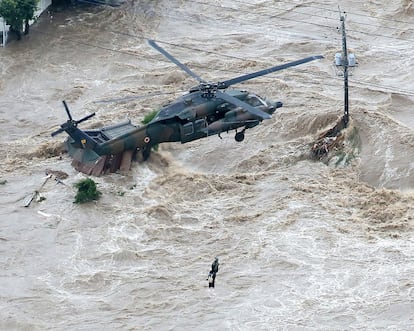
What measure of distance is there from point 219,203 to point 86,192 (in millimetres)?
4925

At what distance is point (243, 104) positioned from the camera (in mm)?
29000

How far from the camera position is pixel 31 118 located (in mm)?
38750

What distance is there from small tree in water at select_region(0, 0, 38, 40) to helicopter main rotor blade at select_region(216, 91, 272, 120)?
58.5ft

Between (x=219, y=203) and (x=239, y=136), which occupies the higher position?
(x=239, y=136)

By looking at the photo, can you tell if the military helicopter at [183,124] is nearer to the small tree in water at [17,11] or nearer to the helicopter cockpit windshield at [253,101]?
the helicopter cockpit windshield at [253,101]

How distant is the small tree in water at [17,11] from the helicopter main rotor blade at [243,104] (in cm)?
1783

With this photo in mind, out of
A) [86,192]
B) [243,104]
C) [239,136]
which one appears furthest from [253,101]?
[86,192]

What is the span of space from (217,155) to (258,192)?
365 centimetres

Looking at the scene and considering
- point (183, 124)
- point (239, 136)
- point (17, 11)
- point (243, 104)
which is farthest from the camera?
point (17, 11)

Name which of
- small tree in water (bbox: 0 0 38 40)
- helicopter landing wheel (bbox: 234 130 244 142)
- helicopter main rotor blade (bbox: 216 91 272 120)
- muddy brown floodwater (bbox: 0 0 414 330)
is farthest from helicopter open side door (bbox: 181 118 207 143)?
small tree in water (bbox: 0 0 38 40)

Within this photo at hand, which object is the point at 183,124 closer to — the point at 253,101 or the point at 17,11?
the point at 253,101

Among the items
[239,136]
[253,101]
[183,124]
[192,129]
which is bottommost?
[239,136]

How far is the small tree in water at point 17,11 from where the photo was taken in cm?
4350

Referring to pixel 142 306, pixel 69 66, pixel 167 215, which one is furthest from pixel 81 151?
pixel 69 66
